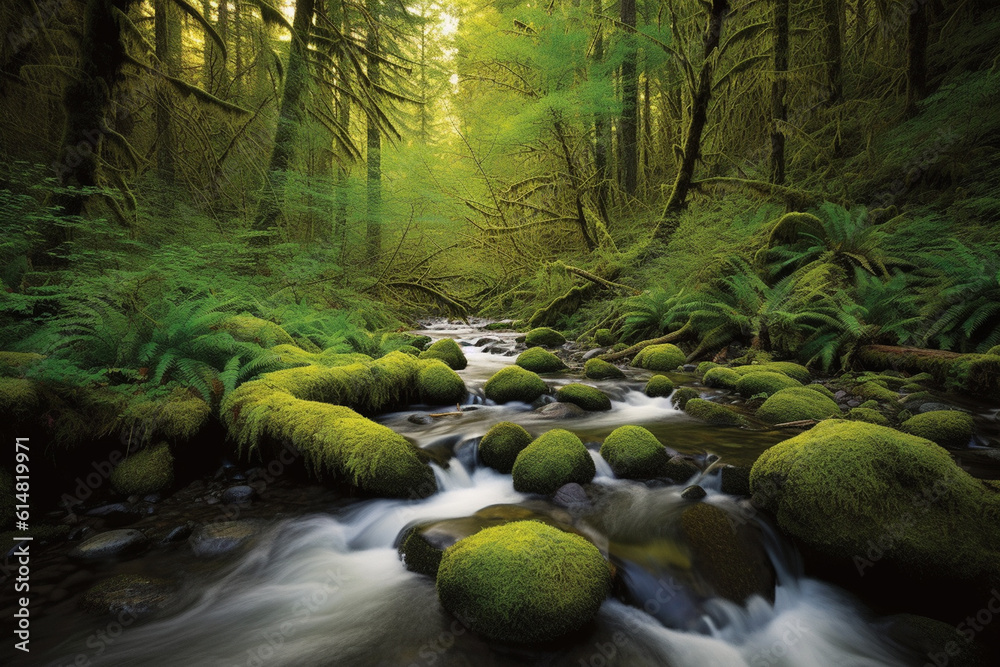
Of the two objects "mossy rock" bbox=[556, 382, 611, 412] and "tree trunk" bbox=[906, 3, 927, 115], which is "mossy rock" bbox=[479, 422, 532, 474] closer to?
"mossy rock" bbox=[556, 382, 611, 412]

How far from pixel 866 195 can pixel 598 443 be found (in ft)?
28.5

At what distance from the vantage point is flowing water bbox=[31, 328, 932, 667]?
218cm

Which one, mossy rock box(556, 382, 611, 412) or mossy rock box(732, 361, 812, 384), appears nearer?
mossy rock box(556, 382, 611, 412)

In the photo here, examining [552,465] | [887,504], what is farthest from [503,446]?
[887,504]

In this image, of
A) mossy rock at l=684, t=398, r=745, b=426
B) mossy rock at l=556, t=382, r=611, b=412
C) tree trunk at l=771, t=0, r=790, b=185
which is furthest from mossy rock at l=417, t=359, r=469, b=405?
tree trunk at l=771, t=0, r=790, b=185

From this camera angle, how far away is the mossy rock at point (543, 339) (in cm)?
992

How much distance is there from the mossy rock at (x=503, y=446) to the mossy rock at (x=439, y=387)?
5.31 ft

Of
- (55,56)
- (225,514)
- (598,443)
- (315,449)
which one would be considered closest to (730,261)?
(598,443)

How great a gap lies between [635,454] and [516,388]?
224 cm

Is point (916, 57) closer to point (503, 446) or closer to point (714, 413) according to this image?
point (714, 413)

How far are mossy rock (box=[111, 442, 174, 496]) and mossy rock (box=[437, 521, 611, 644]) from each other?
250cm

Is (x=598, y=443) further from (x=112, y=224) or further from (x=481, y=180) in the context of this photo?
(x=481, y=180)

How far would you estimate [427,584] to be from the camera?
8.64 feet

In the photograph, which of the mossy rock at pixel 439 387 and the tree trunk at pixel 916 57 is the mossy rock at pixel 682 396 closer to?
the mossy rock at pixel 439 387
